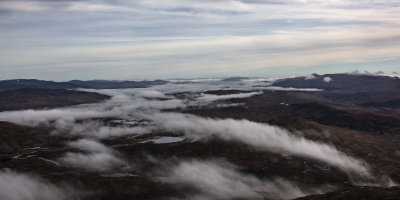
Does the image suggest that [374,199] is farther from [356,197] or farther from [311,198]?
[311,198]

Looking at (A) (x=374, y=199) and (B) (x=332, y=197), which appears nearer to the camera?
(A) (x=374, y=199)

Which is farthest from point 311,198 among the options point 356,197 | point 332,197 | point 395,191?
point 395,191

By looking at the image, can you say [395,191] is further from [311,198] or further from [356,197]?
[311,198]

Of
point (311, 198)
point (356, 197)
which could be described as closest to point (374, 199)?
point (356, 197)

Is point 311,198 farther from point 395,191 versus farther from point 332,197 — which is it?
point 395,191

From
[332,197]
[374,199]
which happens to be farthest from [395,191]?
[332,197]

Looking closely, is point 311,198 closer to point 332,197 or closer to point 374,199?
point 332,197

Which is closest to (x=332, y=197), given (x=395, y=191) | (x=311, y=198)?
(x=311, y=198)
